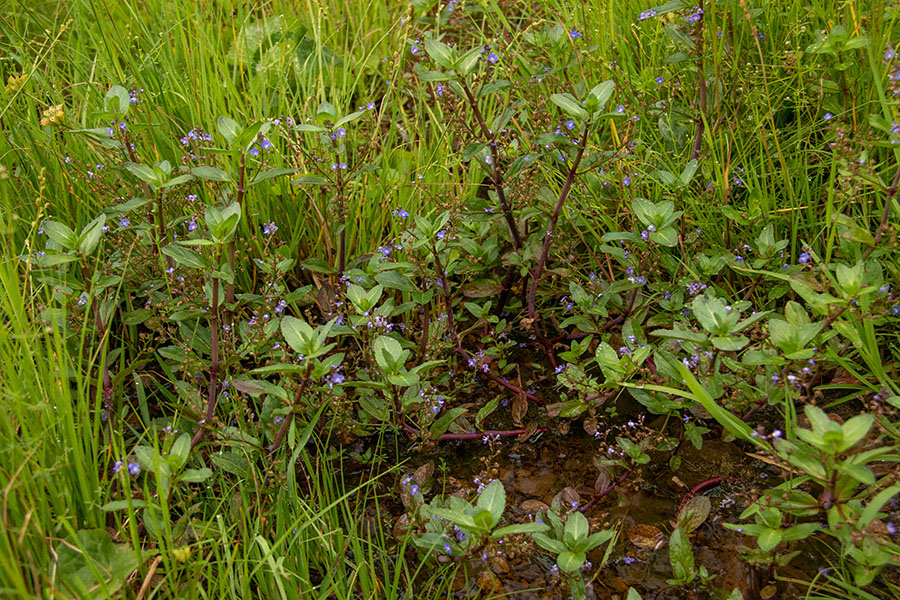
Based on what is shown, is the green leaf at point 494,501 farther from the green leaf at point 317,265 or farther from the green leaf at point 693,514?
the green leaf at point 317,265

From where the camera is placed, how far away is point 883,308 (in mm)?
1980

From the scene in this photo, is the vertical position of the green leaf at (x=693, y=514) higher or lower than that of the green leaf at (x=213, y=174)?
lower

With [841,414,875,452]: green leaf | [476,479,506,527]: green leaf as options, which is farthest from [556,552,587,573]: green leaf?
[841,414,875,452]: green leaf

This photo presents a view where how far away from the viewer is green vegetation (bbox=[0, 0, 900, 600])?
1844 millimetres

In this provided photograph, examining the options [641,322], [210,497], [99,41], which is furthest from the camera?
[99,41]

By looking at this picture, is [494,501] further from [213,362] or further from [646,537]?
[213,362]

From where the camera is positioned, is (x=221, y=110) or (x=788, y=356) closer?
(x=788, y=356)

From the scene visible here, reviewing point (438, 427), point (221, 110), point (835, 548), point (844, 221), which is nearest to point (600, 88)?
point (844, 221)

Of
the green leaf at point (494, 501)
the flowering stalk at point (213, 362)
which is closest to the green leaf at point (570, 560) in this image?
the green leaf at point (494, 501)

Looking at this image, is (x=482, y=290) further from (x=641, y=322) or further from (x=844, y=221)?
(x=844, y=221)

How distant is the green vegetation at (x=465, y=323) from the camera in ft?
6.05

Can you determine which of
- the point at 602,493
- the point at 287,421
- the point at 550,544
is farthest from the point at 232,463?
the point at 602,493

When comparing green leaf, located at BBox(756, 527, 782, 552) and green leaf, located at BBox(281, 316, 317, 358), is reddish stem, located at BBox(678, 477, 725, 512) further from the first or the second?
green leaf, located at BBox(281, 316, 317, 358)

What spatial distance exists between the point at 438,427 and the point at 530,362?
0.57 m
